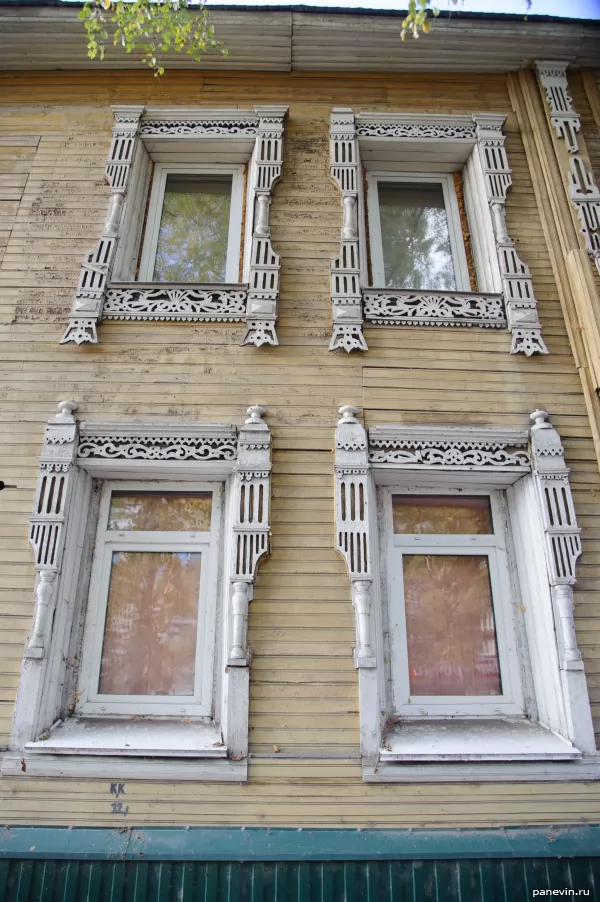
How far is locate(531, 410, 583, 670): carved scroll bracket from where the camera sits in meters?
4.30

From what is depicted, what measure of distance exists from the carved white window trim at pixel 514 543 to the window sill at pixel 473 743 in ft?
0.16

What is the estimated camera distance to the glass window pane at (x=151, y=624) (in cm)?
448

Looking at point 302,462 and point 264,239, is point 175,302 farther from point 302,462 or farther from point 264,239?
point 302,462

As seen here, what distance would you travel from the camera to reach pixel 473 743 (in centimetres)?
407

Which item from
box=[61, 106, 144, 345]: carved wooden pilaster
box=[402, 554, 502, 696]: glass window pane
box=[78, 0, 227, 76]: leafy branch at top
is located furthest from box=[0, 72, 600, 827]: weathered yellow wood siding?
box=[402, 554, 502, 696]: glass window pane

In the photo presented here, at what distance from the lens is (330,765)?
3994 mm

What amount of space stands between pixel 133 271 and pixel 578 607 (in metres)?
4.93

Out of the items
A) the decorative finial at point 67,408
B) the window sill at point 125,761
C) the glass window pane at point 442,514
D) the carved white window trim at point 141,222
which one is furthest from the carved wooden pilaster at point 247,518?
the decorative finial at point 67,408

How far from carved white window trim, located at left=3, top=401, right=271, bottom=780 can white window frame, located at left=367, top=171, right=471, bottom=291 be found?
2174 millimetres

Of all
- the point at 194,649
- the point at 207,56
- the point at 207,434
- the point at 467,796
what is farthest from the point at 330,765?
the point at 207,56

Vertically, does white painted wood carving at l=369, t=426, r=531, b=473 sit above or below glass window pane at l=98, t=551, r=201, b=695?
above

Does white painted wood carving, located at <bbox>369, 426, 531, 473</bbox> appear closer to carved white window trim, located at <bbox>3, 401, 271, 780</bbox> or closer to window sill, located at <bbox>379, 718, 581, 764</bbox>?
carved white window trim, located at <bbox>3, 401, 271, 780</bbox>

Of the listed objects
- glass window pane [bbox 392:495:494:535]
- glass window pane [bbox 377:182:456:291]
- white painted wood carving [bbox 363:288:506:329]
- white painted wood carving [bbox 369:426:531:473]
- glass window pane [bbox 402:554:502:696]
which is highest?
glass window pane [bbox 377:182:456:291]

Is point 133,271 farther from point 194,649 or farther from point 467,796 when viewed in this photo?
point 467,796
